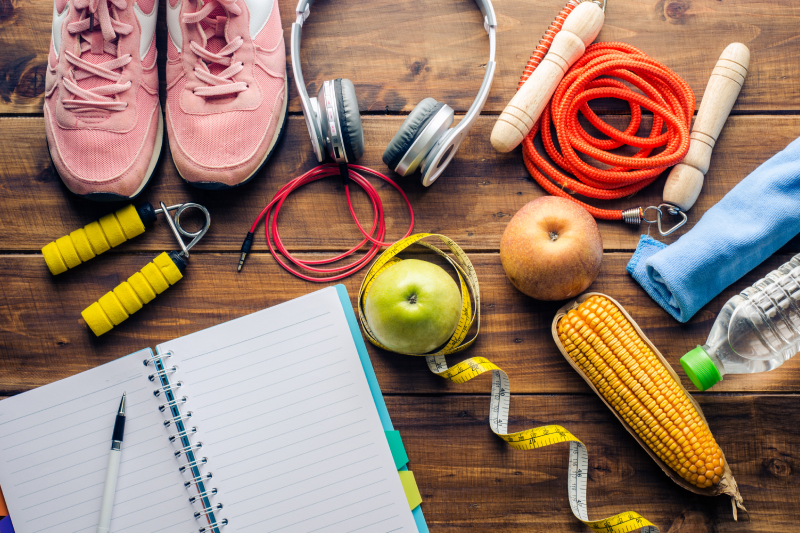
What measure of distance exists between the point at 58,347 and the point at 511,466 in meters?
1.05

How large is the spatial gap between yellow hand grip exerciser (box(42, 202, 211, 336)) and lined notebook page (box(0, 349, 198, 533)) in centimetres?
11

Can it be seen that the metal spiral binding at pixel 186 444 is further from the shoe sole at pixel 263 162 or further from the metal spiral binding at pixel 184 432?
the shoe sole at pixel 263 162

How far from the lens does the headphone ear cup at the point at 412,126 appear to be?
3.39 feet

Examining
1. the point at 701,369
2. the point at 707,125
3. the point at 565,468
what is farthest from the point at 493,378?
the point at 707,125

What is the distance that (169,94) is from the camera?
1131mm

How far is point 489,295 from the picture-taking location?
1.12m

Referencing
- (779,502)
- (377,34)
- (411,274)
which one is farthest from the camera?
(377,34)

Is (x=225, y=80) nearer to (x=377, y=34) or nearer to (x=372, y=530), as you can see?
(x=377, y=34)

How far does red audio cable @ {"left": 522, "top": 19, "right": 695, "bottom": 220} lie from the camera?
109 centimetres

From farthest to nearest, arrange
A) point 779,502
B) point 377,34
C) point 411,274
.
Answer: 1. point 377,34
2. point 779,502
3. point 411,274

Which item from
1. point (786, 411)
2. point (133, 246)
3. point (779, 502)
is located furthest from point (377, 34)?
point (779, 502)

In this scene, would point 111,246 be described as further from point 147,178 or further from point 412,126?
point 412,126

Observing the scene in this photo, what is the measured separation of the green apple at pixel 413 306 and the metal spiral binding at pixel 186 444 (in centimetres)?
45

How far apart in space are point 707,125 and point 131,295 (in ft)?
4.40
